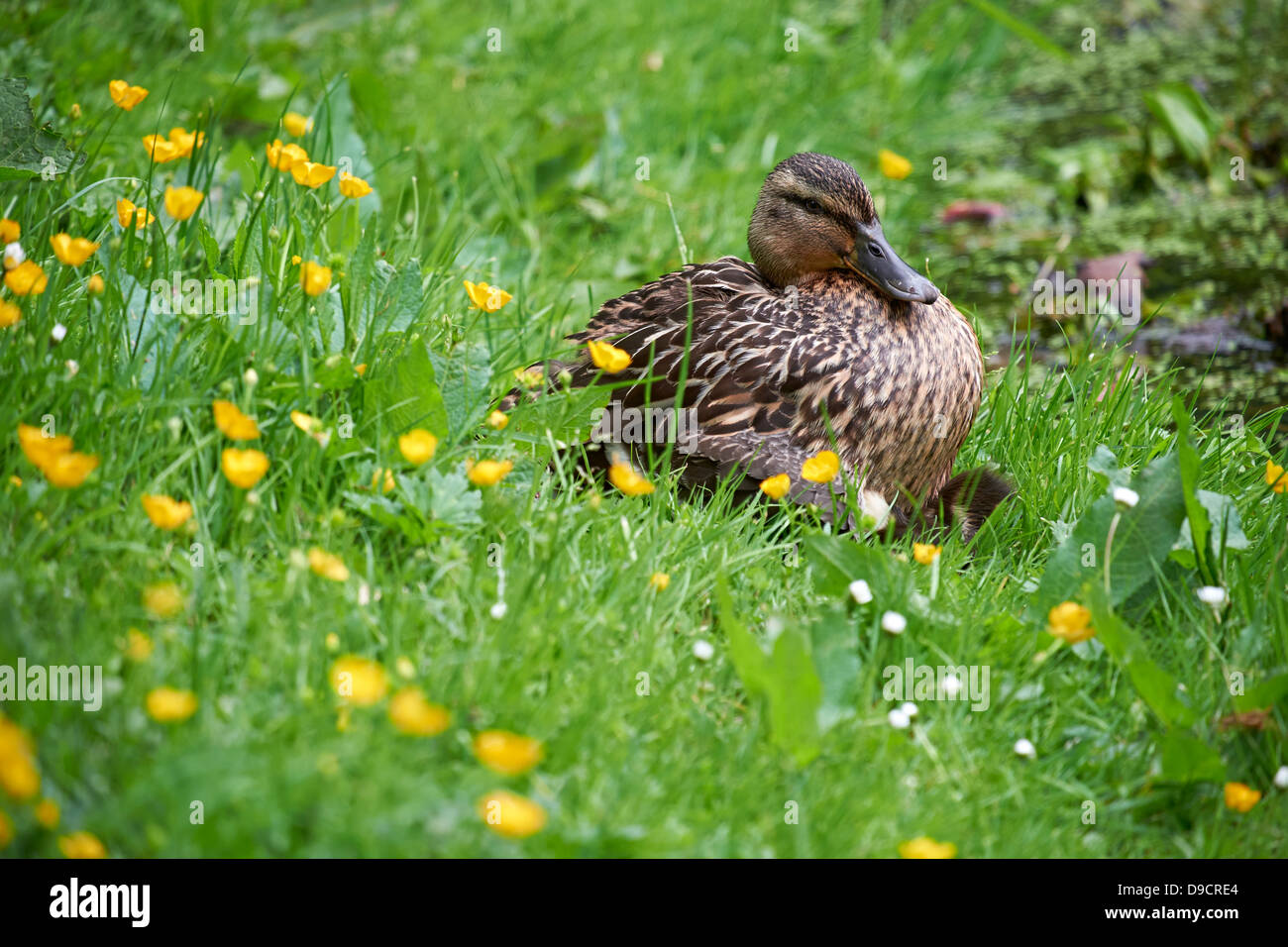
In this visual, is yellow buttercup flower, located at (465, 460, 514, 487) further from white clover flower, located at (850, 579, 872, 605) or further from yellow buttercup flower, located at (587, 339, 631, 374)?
white clover flower, located at (850, 579, 872, 605)

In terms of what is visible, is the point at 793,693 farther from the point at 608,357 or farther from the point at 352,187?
the point at 352,187

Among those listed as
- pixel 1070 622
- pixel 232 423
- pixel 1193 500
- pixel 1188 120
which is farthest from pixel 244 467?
pixel 1188 120

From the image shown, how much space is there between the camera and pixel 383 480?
2832 millimetres

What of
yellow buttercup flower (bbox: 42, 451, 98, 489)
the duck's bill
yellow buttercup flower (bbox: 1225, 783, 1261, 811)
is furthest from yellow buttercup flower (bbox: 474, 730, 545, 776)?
the duck's bill

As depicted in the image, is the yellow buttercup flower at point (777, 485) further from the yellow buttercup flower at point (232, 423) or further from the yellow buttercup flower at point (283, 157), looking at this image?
the yellow buttercup flower at point (283, 157)

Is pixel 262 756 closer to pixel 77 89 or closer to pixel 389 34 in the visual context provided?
pixel 77 89

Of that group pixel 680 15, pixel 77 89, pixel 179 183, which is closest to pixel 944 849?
pixel 179 183

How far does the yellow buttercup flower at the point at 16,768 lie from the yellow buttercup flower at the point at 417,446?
99 centimetres

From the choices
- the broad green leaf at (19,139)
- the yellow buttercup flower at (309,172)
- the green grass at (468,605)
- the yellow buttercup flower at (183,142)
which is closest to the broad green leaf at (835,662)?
the green grass at (468,605)

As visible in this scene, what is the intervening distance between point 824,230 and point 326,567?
6.13ft

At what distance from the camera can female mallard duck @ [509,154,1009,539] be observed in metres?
3.42

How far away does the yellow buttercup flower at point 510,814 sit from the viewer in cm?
199

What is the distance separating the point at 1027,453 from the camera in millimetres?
3787
